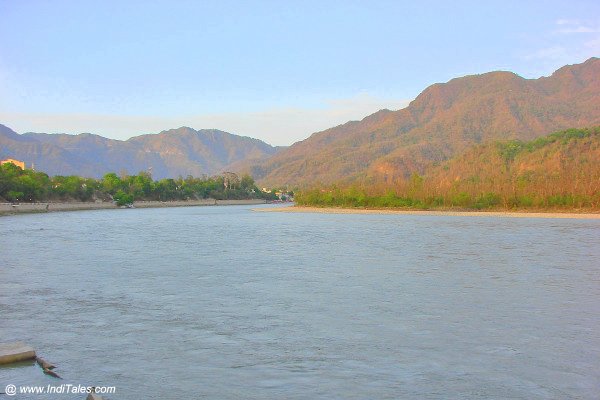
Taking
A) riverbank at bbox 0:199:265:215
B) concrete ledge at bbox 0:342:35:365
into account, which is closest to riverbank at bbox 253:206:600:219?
riverbank at bbox 0:199:265:215

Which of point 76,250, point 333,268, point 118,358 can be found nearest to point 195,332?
point 118,358

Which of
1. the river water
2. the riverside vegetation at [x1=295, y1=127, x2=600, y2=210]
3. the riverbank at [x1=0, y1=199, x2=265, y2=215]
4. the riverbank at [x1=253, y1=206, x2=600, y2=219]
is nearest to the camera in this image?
the river water

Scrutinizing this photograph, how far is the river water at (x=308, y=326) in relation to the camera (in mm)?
10641

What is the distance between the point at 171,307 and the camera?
17.2 metres

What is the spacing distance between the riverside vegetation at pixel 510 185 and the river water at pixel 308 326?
237ft

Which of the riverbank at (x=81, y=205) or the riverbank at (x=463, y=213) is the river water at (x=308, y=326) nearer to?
the riverbank at (x=463, y=213)

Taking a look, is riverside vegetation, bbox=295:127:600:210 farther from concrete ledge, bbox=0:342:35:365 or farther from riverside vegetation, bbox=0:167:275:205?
concrete ledge, bbox=0:342:35:365

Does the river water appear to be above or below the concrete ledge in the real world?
below

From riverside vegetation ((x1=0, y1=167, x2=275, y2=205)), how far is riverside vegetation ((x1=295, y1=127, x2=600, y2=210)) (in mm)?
43714

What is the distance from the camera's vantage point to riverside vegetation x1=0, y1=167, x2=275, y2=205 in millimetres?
107131

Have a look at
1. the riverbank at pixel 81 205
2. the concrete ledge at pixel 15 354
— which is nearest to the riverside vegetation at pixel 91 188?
the riverbank at pixel 81 205

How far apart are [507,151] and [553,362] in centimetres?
16944

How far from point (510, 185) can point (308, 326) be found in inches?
3921

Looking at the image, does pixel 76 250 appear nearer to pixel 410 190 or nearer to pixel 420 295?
pixel 420 295
